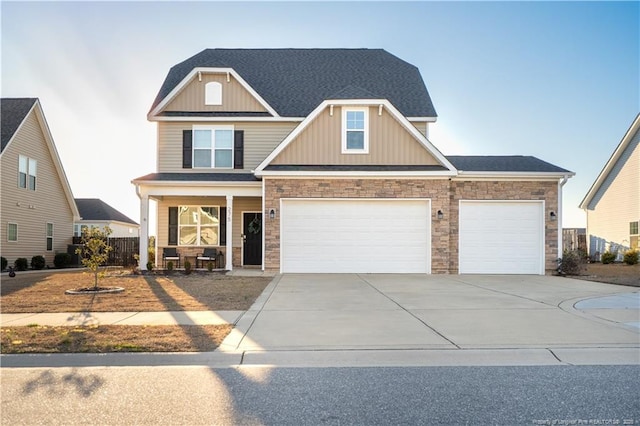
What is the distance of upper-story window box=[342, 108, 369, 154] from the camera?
17438 millimetres

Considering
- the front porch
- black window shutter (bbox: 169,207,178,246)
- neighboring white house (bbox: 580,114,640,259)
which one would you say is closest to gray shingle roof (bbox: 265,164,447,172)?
the front porch

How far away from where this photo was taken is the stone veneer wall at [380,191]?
55.4 feet

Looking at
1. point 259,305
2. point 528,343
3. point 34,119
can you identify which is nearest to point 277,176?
point 259,305

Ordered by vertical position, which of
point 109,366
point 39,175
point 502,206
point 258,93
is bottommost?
point 109,366

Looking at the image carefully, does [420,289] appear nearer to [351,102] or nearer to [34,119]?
[351,102]

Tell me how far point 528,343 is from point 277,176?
11513mm

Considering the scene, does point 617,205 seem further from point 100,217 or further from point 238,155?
point 100,217

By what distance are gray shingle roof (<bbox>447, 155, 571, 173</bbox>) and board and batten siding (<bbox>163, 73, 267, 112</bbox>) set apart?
327 inches

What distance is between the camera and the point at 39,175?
24359mm

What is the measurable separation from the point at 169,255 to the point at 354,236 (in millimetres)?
7926

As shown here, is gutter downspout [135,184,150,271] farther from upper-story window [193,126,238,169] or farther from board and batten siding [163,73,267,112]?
board and batten siding [163,73,267,112]

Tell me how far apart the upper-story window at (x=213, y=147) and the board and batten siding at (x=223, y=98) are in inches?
32.3

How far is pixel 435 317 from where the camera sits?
8625mm

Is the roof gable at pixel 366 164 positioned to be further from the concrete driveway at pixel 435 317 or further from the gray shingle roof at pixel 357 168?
the concrete driveway at pixel 435 317
